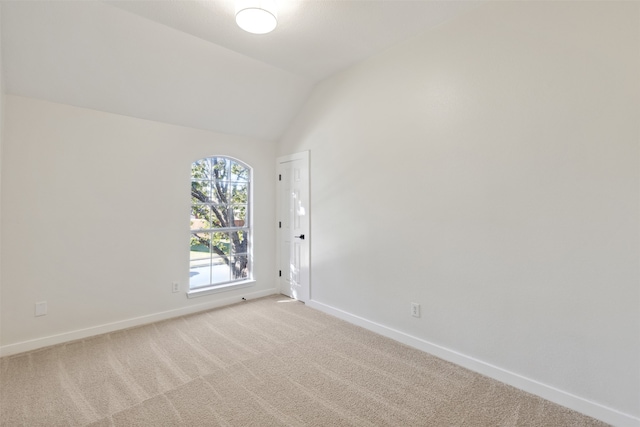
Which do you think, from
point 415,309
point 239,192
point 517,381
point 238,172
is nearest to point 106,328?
point 239,192

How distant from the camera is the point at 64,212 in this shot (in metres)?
2.75

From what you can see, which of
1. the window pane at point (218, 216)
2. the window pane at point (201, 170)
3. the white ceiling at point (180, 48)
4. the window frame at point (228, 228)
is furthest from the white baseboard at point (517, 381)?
the white ceiling at point (180, 48)

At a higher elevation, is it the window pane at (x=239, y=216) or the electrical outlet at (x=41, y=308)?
the window pane at (x=239, y=216)

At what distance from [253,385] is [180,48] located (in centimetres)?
297

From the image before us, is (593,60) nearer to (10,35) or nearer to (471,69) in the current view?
(471,69)

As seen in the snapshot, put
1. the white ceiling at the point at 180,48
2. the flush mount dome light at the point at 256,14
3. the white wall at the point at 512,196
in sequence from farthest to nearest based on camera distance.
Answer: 1. the white ceiling at the point at 180,48
2. the flush mount dome light at the point at 256,14
3. the white wall at the point at 512,196

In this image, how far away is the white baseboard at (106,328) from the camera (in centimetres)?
254

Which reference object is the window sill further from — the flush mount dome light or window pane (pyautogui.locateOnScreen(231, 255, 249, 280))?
the flush mount dome light

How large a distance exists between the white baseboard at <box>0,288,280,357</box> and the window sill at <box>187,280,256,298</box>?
0.12 meters

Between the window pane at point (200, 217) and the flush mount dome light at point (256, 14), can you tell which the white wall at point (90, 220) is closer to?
the window pane at point (200, 217)

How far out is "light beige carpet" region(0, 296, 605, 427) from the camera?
1.75 meters

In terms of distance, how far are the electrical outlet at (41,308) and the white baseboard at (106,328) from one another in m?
0.23

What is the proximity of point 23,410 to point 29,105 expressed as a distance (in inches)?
97.6

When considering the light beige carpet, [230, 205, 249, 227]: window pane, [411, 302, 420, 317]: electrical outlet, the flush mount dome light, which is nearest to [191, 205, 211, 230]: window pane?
[230, 205, 249, 227]: window pane
